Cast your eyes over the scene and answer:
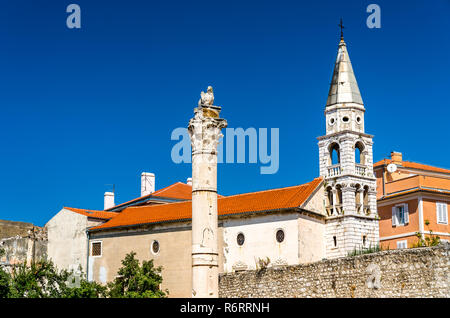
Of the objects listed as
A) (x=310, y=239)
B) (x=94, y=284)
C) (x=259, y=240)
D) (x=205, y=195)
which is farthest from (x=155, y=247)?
(x=205, y=195)

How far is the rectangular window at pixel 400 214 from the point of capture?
48531 mm

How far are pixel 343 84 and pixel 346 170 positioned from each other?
6.14 meters

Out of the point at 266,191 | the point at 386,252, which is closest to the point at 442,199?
the point at 266,191

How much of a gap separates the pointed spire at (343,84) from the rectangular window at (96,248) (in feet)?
58.6

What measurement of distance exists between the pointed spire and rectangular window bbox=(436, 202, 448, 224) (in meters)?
8.45

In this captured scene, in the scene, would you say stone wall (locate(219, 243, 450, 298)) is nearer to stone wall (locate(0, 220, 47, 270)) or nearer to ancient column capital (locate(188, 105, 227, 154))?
ancient column capital (locate(188, 105, 227, 154))

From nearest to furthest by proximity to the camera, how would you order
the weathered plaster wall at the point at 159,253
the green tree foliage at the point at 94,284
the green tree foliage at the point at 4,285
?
1. the green tree foliage at the point at 4,285
2. the green tree foliage at the point at 94,284
3. the weathered plaster wall at the point at 159,253

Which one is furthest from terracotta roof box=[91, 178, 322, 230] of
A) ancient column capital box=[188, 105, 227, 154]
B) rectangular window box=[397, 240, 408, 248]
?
ancient column capital box=[188, 105, 227, 154]

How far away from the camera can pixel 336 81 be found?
4988 cm

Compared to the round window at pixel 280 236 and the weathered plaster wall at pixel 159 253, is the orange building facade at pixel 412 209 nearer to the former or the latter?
the round window at pixel 280 236

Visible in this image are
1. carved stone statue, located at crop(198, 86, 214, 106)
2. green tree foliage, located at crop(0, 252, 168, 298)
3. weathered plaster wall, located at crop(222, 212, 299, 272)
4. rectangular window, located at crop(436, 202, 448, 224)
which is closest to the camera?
carved stone statue, located at crop(198, 86, 214, 106)

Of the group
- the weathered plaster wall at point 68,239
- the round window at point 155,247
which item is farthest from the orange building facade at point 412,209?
the weathered plaster wall at point 68,239

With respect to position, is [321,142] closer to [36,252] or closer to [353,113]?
[353,113]

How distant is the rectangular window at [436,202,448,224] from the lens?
47.8 metres
